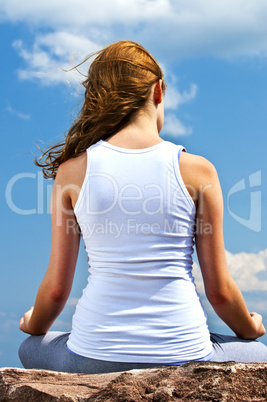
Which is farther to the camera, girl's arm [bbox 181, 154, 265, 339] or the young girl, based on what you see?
girl's arm [bbox 181, 154, 265, 339]

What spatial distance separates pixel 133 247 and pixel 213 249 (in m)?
0.47

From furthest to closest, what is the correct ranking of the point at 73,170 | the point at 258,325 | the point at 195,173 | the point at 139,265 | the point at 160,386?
the point at 258,325 → the point at 73,170 → the point at 195,173 → the point at 139,265 → the point at 160,386

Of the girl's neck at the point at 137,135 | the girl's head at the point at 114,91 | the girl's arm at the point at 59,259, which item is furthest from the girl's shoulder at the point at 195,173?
the girl's arm at the point at 59,259

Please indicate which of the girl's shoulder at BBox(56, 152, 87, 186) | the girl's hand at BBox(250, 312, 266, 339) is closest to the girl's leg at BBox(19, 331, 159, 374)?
the girl's hand at BBox(250, 312, 266, 339)

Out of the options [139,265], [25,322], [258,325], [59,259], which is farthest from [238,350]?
[25,322]

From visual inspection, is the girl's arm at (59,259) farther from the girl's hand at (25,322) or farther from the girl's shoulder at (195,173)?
the girl's shoulder at (195,173)

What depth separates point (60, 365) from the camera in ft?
7.53

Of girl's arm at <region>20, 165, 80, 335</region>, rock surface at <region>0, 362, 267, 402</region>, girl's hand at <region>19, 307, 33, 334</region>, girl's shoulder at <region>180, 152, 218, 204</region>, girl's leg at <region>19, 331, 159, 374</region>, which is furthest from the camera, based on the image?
girl's hand at <region>19, 307, 33, 334</region>

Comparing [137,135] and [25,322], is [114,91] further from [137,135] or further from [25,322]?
[25,322]

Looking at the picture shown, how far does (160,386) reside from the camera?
1718 mm

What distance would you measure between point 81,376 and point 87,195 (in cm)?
86

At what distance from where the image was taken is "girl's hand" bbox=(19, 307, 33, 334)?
2.71 m

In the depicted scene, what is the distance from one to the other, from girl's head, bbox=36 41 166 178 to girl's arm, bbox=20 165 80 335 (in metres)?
0.24

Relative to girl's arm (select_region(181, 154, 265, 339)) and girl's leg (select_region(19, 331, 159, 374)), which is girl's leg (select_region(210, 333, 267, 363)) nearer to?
girl's arm (select_region(181, 154, 265, 339))
